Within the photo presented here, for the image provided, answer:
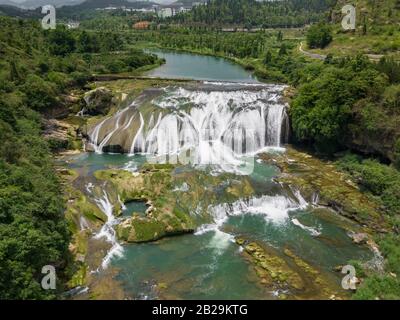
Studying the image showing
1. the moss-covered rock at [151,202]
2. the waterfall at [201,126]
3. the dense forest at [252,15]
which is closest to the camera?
the moss-covered rock at [151,202]

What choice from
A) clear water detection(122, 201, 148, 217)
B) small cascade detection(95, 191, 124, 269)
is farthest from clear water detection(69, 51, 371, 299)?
small cascade detection(95, 191, 124, 269)

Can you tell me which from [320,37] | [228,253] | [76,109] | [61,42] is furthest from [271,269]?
[61,42]

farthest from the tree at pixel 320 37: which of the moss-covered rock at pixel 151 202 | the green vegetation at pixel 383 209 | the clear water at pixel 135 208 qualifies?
the clear water at pixel 135 208

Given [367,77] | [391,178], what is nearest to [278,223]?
[391,178]

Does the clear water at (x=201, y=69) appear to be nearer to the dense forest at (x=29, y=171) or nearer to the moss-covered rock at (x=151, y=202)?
the dense forest at (x=29, y=171)

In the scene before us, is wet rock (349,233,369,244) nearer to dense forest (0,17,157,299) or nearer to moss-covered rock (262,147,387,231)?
moss-covered rock (262,147,387,231)
